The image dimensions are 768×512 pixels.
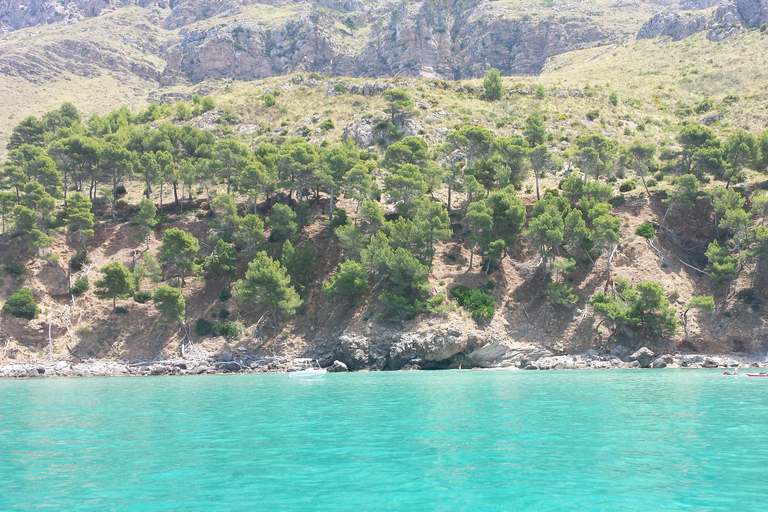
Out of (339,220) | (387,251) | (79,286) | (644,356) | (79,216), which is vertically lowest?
(644,356)

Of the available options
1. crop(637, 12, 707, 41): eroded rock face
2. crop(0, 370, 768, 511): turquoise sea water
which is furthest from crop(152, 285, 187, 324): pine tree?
crop(637, 12, 707, 41): eroded rock face

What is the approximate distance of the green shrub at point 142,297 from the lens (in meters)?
60.2

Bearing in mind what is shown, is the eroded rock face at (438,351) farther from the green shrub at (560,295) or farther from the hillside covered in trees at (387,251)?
the green shrub at (560,295)

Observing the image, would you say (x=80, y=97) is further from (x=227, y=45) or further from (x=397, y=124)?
(x=397, y=124)

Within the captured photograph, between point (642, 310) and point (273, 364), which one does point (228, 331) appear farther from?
point (642, 310)

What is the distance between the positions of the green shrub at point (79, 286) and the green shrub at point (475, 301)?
140ft

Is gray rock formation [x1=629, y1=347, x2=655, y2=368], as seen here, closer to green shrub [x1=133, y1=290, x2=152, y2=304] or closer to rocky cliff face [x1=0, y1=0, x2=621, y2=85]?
green shrub [x1=133, y1=290, x2=152, y2=304]

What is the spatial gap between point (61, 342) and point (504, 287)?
163ft

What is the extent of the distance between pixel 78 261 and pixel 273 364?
2920 cm

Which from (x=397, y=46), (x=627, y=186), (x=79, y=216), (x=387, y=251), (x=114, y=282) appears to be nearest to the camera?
(x=387, y=251)

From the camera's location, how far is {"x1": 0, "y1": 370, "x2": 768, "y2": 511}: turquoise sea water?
11336mm

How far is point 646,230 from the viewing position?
198 ft

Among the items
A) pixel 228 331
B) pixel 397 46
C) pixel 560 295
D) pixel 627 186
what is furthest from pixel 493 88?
pixel 397 46

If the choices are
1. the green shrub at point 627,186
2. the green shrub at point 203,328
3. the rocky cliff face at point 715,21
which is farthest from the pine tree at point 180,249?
the rocky cliff face at point 715,21
